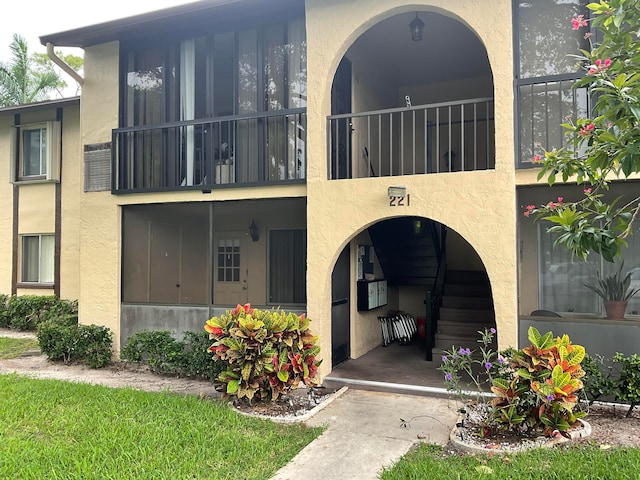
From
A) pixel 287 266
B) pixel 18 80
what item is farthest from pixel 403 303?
pixel 18 80

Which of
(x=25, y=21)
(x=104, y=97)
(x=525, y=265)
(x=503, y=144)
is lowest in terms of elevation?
(x=525, y=265)

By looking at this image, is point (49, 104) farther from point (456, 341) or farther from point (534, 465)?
point (534, 465)

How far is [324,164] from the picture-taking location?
7.37m

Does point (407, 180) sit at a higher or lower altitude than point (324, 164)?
lower

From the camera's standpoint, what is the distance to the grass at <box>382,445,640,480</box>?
4.01 meters

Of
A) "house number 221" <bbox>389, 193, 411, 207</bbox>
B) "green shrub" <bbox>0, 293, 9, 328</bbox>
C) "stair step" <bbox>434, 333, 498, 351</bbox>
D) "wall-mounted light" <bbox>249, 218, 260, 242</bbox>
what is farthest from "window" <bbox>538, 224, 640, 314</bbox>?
"green shrub" <bbox>0, 293, 9, 328</bbox>

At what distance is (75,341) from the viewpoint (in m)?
8.48

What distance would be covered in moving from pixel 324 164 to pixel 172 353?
3.68 metres

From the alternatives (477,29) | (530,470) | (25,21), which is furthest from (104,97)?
(25,21)

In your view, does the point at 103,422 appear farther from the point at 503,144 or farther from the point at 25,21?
the point at 25,21

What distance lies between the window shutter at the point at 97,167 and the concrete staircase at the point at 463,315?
651 cm

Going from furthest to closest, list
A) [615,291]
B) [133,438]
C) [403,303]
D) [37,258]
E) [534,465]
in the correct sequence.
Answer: [37,258], [403,303], [615,291], [133,438], [534,465]

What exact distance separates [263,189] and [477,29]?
3.78 meters

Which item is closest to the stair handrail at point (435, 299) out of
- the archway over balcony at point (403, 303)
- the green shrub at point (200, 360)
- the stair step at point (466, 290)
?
the archway over balcony at point (403, 303)
